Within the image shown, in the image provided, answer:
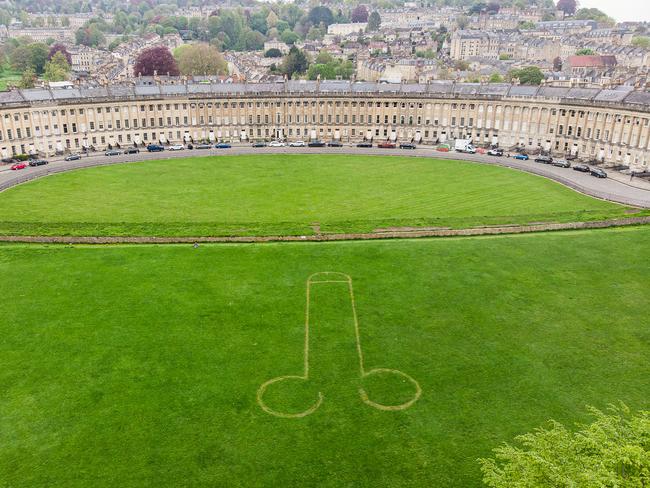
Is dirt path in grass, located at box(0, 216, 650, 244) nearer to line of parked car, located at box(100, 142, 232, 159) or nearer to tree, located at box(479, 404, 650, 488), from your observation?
tree, located at box(479, 404, 650, 488)

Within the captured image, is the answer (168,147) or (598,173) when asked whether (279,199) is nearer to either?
(168,147)

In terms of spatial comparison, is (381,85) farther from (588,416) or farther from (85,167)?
(588,416)

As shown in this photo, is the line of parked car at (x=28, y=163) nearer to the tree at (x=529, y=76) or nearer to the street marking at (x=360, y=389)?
the street marking at (x=360, y=389)

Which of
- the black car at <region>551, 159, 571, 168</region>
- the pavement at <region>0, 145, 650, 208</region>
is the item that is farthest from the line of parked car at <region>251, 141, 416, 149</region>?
the black car at <region>551, 159, 571, 168</region>

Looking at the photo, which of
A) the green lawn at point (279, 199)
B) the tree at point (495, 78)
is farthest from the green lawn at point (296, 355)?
the tree at point (495, 78)

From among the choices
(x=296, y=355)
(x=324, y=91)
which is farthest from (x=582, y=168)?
(x=296, y=355)

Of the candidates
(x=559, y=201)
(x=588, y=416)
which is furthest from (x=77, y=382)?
(x=559, y=201)
